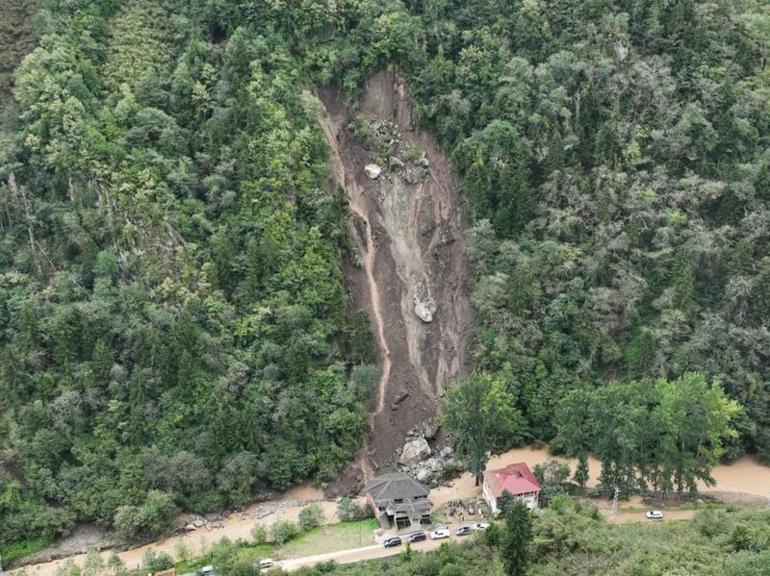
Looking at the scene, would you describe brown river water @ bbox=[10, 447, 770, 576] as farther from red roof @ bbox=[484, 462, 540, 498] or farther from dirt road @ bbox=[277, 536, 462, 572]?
dirt road @ bbox=[277, 536, 462, 572]

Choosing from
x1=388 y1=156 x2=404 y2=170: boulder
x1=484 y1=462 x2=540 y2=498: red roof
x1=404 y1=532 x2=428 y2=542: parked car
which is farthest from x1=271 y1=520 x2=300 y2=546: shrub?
x1=388 y1=156 x2=404 y2=170: boulder

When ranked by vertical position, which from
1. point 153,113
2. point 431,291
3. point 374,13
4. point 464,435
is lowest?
point 464,435

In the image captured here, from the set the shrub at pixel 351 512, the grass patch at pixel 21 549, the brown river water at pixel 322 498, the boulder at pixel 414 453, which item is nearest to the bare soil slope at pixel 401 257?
the boulder at pixel 414 453

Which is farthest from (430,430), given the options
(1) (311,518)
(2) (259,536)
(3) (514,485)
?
(2) (259,536)

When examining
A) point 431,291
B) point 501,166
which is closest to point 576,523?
point 431,291

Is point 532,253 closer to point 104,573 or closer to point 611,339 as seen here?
point 611,339

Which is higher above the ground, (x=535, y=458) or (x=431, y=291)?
Result: (x=431, y=291)
